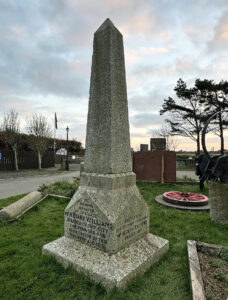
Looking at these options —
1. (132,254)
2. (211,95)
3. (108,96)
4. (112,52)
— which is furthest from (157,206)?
(211,95)

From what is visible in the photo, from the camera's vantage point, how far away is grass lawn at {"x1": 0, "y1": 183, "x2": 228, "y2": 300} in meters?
2.28

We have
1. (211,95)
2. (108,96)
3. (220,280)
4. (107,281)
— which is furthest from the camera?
(211,95)

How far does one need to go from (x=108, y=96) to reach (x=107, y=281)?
253 cm

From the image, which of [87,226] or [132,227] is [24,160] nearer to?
[87,226]

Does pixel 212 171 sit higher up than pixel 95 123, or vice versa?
pixel 95 123

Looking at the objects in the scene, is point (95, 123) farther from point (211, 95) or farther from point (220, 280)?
point (211, 95)

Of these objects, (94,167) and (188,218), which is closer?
(94,167)

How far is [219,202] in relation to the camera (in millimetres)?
4582

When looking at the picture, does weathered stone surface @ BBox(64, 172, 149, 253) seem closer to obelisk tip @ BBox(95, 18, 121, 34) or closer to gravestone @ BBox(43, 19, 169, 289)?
gravestone @ BBox(43, 19, 169, 289)

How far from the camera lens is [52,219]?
16.3 feet

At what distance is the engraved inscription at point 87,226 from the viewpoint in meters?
2.73

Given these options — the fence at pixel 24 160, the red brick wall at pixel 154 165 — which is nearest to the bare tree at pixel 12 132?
the fence at pixel 24 160

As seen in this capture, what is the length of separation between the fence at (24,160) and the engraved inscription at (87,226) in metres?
22.2

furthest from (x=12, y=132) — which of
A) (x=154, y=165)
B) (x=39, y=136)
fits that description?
(x=154, y=165)
